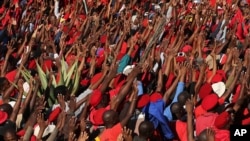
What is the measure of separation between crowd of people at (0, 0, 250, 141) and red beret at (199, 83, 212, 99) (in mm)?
11

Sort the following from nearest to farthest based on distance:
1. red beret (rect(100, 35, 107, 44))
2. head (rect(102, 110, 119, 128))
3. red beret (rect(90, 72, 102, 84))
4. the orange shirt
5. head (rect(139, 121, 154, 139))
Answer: head (rect(139, 121, 154, 139)), the orange shirt, head (rect(102, 110, 119, 128)), red beret (rect(90, 72, 102, 84)), red beret (rect(100, 35, 107, 44))

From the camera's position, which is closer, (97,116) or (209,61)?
(97,116)

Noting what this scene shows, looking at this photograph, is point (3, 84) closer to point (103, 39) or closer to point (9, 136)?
point (9, 136)

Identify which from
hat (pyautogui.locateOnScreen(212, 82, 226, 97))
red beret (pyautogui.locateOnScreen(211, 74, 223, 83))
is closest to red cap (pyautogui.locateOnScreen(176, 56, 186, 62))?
red beret (pyautogui.locateOnScreen(211, 74, 223, 83))

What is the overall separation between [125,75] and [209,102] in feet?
4.69

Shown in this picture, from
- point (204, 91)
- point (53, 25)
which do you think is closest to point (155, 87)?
point (204, 91)

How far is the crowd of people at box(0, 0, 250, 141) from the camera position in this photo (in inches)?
203

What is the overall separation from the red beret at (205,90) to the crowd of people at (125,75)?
0.01m

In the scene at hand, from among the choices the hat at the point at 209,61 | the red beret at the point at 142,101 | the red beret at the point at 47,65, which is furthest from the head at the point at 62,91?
the hat at the point at 209,61

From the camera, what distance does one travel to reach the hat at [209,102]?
5523mm

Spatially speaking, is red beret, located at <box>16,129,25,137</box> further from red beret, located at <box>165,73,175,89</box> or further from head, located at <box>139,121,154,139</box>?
red beret, located at <box>165,73,175,89</box>

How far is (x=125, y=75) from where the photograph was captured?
263 inches

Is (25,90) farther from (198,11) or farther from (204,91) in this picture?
(198,11)

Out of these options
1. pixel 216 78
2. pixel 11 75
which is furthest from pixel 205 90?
pixel 11 75
